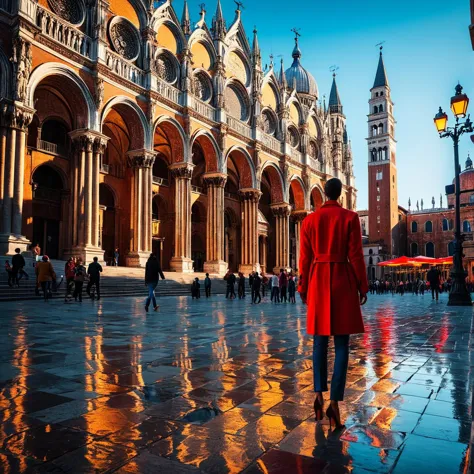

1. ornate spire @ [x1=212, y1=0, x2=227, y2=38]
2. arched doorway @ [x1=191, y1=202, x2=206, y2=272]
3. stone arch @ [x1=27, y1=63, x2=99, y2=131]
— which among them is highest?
ornate spire @ [x1=212, y1=0, x2=227, y2=38]

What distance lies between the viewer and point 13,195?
1841 cm

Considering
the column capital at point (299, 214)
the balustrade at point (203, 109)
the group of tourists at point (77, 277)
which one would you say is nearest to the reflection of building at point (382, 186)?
the column capital at point (299, 214)

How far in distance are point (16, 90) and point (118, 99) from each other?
6.33m

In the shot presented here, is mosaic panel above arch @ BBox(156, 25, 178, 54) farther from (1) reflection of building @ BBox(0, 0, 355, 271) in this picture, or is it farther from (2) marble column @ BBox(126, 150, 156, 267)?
(2) marble column @ BBox(126, 150, 156, 267)

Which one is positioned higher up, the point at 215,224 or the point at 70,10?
the point at 70,10

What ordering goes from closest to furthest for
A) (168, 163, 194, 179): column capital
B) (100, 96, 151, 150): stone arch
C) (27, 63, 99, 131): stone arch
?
1. (27, 63, 99, 131): stone arch
2. (100, 96, 151, 150): stone arch
3. (168, 163, 194, 179): column capital

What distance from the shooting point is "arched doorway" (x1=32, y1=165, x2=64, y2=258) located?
2369 centimetres

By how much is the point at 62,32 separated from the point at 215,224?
1470 centimetres

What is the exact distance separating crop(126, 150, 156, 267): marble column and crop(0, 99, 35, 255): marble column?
23.2 ft

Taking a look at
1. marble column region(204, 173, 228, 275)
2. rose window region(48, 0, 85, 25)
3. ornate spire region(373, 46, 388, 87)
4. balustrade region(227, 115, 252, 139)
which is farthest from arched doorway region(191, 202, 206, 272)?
ornate spire region(373, 46, 388, 87)

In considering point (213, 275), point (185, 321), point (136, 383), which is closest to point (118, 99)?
point (213, 275)

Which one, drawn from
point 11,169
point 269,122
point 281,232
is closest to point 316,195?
point 281,232

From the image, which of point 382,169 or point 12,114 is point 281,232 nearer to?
point 12,114

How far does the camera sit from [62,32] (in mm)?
21266
